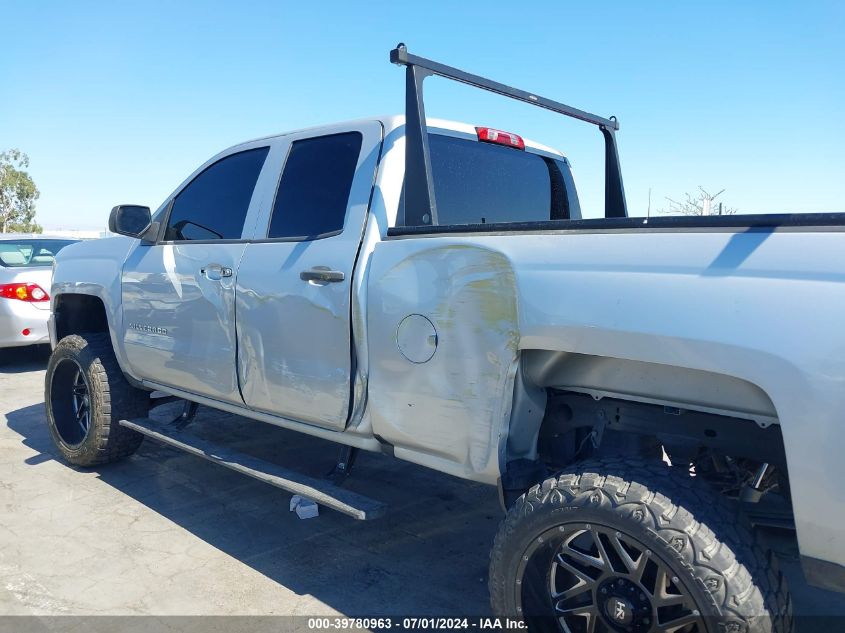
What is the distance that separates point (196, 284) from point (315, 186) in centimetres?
94

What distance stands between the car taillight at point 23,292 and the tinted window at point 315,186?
18.9ft

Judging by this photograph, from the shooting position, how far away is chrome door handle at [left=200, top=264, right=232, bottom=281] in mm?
3644

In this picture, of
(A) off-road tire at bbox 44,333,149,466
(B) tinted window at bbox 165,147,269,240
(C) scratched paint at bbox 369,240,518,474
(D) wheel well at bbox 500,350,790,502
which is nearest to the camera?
(D) wheel well at bbox 500,350,790,502

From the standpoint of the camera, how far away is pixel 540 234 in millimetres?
2400

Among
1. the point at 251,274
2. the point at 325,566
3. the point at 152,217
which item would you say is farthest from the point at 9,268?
the point at 325,566

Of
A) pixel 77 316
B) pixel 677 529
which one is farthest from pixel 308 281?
pixel 77 316

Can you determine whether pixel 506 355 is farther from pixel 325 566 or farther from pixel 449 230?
pixel 325 566

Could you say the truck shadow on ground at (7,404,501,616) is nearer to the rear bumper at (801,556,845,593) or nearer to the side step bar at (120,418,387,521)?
the side step bar at (120,418,387,521)

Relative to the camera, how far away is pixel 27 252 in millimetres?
8805

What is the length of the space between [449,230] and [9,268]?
7.33 m

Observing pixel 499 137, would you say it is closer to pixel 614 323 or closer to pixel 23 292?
pixel 614 323

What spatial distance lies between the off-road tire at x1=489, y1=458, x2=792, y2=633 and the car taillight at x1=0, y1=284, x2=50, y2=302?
7.51 meters

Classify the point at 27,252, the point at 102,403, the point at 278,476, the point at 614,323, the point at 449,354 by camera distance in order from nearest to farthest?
the point at 614,323, the point at 449,354, the point at 278,476, the point at 102,403, the point at 27,252

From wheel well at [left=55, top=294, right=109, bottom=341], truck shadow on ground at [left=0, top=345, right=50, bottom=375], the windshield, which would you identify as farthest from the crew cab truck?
truck shadow on ground at [left=0, top=345, right=50, bottom=375]
